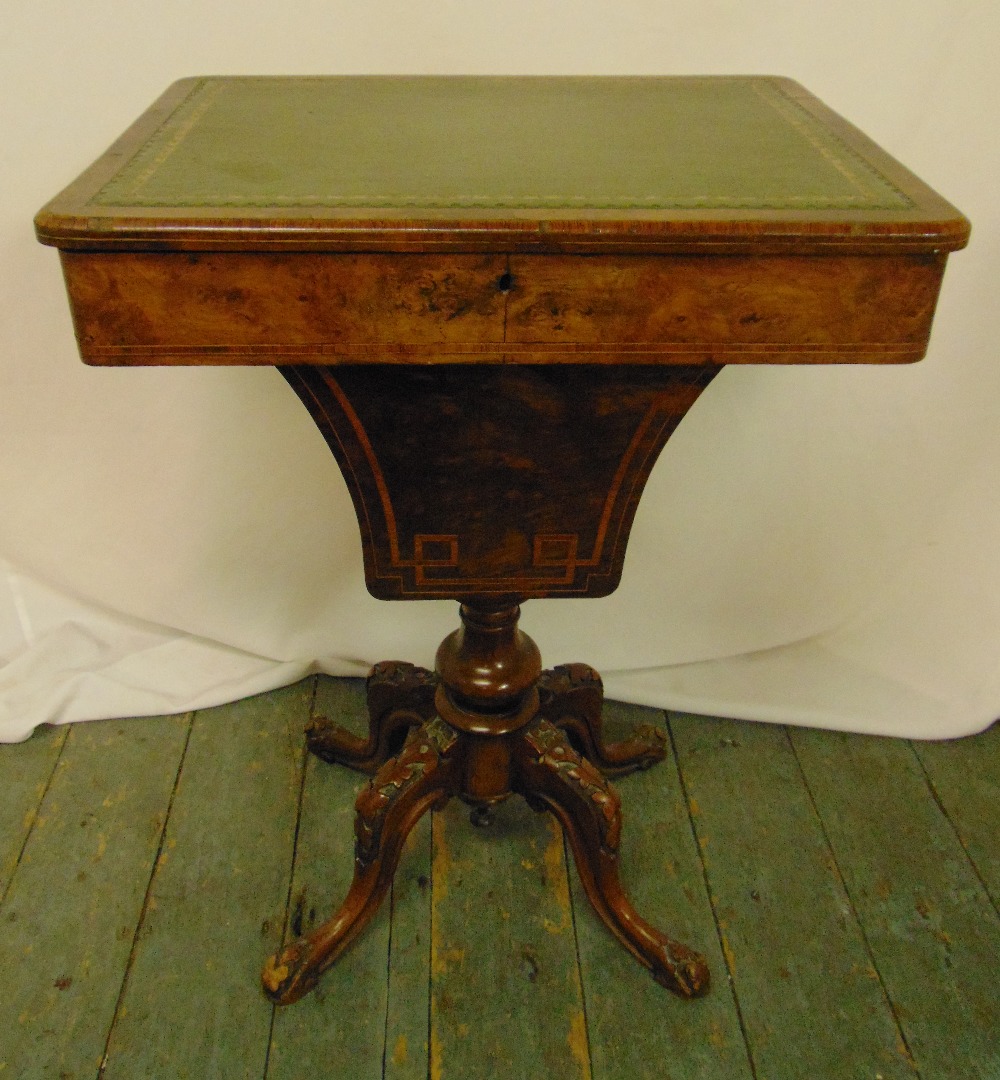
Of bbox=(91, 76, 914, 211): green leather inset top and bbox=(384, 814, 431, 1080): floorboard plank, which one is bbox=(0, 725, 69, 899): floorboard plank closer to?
bbox=(384, 814, 431, 1080): floorboard plank

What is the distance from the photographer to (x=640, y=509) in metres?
1.98

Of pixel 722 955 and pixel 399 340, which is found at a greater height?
pixel 399 340

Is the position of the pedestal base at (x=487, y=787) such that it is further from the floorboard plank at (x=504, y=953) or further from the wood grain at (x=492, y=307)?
the wood grain at (x=492, y=307)

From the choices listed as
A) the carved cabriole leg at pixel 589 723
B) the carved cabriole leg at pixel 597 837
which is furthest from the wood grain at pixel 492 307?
the carved cabriole leg at pixel 589 723

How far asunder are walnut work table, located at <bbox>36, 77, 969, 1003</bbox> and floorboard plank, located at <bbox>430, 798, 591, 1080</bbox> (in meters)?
0.12

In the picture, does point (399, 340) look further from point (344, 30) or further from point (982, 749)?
point (982, 749)

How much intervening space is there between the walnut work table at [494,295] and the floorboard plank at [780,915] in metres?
0.12

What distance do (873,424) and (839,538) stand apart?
0.75 ft

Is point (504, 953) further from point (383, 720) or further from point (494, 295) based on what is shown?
point (494, 295)

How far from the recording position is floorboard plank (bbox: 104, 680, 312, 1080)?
1423 millimetres

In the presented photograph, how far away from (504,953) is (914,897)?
2.09ft

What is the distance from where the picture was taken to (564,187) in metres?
1.01

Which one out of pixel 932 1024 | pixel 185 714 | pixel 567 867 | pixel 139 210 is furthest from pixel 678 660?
pixel 139 210

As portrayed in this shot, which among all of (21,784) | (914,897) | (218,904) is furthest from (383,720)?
(914,897)
